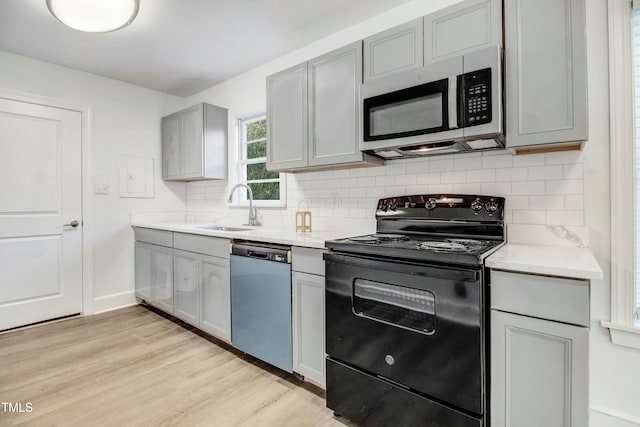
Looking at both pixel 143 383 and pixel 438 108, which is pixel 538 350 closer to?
pixel 438 108

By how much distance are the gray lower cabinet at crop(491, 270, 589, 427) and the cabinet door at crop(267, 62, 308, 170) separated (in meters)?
1.59

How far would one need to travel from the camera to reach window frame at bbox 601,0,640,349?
1496 millimetres

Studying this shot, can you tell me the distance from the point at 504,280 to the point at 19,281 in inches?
155

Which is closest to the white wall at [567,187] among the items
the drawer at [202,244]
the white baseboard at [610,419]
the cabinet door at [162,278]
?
the white baseboard at [610,419]

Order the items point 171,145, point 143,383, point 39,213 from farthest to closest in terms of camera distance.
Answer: point 171,145
point 39,213
point 143,383

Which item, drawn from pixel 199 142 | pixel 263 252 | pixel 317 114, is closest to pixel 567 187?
pixel 317 114

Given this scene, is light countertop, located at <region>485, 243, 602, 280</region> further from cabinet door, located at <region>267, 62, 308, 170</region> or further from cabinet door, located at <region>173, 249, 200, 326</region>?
cabinet door, located at <region>173, 249, 200, 326</region>

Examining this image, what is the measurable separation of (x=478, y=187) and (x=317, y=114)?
1159 mm

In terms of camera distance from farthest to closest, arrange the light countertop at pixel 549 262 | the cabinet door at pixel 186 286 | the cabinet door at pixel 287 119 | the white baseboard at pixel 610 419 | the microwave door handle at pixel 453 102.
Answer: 1. the cabinet door at pixel 186 286
2. the cabinet door at pixel 287 119
3. the microwave door handle at pixel 453 102
4. the white baseboard at pixel 610 419
5. the light countertop at pixel 549 262

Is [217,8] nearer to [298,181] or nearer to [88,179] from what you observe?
[298,181]

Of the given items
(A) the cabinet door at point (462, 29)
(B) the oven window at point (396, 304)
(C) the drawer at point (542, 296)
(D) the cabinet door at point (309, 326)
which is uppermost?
(A) the cabinet door at point (462, 29)

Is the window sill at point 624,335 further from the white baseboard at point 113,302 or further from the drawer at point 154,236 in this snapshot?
the white baseboard at point 113,302

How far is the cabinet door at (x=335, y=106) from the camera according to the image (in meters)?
2.07

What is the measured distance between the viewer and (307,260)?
192 centimetres
